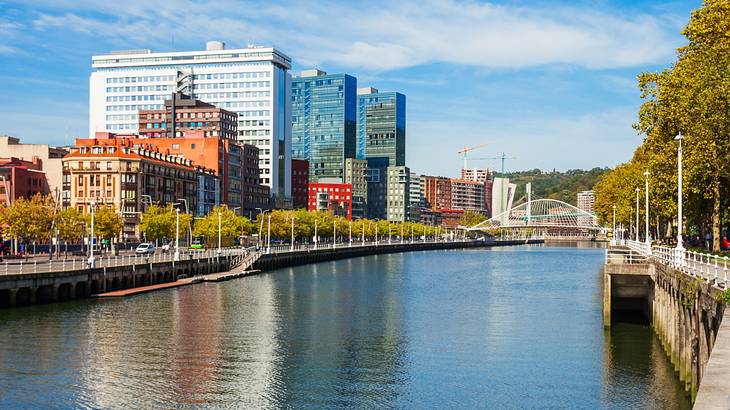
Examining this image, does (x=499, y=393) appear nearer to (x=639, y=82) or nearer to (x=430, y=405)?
(x=430, y=405)

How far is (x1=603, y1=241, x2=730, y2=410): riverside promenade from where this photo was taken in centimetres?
2148

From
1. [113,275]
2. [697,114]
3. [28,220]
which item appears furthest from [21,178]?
[697,114]

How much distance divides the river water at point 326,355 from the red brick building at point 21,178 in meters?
102

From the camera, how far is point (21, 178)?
184 m

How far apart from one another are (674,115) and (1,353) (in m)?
51.4

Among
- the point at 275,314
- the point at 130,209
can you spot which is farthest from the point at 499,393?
the point at 130,209

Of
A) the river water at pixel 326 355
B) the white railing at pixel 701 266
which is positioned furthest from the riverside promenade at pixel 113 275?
the white railing at pixel 701 266

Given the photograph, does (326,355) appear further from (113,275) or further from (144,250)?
(144,250)

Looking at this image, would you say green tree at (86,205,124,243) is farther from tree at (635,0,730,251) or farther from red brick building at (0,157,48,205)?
tree at (635,0,730,251)

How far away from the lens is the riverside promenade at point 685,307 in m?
21.5

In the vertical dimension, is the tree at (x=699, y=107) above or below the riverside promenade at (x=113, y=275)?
above

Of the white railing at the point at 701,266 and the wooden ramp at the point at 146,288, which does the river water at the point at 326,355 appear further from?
the white railing at the point at 701,266

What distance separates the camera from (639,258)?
67.9 metres

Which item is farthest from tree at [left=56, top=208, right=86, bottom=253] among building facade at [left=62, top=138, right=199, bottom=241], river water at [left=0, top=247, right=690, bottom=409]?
building facade at [left=62, top=138, right=199, bottom=241]
